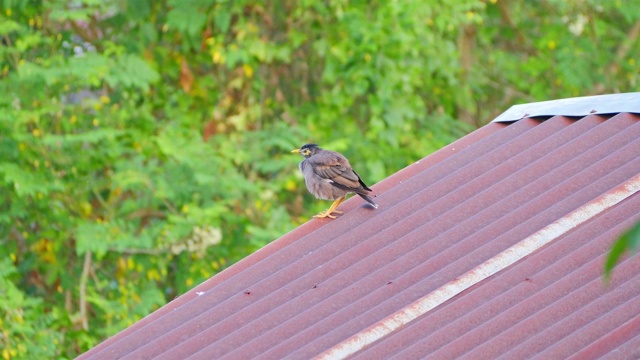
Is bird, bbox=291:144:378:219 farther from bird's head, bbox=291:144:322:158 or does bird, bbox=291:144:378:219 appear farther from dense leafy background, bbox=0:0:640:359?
dense leafy background, bbox=0:0:640:359

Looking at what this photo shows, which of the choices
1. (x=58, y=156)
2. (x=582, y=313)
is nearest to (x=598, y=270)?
(x=582, y=313)

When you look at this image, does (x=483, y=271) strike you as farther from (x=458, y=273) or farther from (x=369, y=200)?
(x=369, y=200)

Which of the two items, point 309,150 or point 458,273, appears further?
point 309,150

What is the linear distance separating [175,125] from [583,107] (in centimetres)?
768

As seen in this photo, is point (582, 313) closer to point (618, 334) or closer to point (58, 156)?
point (618, 334)

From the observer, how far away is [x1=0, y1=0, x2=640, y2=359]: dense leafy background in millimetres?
11336

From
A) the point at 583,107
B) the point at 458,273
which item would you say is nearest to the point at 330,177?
the point at 583,107

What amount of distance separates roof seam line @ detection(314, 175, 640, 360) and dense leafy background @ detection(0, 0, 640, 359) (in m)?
6.46

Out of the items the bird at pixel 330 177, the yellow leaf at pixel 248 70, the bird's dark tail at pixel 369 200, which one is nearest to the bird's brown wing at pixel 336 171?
the bird at pixel 330 177

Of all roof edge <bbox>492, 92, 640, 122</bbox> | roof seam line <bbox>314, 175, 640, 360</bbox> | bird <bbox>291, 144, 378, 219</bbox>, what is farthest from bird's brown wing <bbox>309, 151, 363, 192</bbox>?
roof seam line <bbox>314, 175, 640, 360</bbox>

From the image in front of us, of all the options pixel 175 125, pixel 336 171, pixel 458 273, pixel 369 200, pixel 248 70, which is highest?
pixel 458 273

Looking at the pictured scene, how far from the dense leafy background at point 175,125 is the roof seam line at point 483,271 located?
646 centimetres

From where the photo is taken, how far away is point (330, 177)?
20.8 feet

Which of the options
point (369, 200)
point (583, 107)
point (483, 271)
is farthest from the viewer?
point (583, 107)
